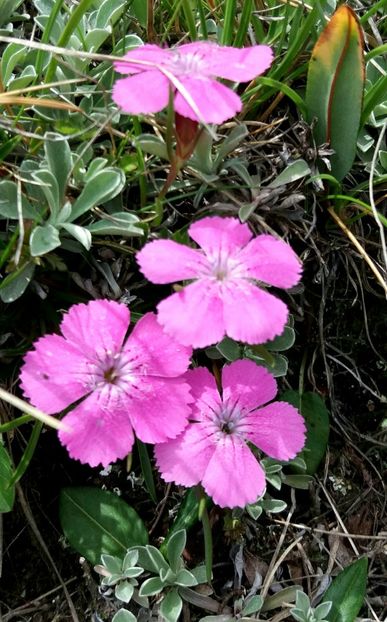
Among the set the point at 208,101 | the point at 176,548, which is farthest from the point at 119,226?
the point at 176,548

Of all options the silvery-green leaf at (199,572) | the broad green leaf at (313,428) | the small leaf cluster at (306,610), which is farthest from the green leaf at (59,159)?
the small leaf cluster at (306,610)

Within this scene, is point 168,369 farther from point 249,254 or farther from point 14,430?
point 14,430

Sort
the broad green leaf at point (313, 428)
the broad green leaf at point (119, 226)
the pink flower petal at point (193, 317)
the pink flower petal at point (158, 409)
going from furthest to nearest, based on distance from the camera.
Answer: the broad green leaf at point (313, 428) < the broad green leaf at point (119, 226) < the pink flower petal at point (158, 409) < the pink flower petal at point (193, 317)

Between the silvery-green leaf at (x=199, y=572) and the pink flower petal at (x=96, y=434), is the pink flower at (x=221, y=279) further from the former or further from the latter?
the silvery-green leaf at (x=199, y=572)

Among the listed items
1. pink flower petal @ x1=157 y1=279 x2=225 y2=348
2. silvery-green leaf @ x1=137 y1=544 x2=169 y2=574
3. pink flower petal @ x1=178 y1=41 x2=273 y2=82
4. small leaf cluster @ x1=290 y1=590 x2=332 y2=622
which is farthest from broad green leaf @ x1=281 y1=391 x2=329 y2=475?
pink flower petal @ x1=178 y1=41 x2=273 y2=82

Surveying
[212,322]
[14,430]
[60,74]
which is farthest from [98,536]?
[60,74]

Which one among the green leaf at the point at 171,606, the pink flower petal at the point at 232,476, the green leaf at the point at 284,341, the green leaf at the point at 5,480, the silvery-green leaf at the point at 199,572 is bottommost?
the green leaf at the point at 171,606
